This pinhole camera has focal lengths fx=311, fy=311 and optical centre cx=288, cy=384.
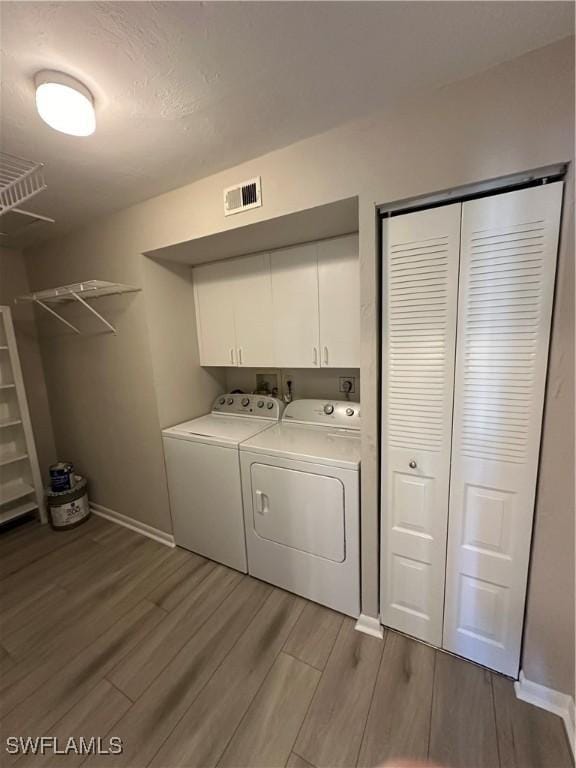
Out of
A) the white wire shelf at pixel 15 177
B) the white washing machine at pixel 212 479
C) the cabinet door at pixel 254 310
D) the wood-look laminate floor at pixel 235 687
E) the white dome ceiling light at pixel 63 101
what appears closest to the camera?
the white dome ceiling light at pixel 63 101

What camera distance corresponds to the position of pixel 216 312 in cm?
239

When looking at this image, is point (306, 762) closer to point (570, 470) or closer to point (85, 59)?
point (570, 470)

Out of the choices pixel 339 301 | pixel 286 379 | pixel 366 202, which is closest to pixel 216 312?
pixel 286 379

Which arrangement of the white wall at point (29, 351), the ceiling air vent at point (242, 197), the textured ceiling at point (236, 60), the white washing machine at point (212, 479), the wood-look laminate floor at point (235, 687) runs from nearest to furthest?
the textured ceiling at point (236, 60) → the wood-look laminate floor at point (235, 687) → the ceiling air vent at point (242, 197) → the white washing machine at point (212, 479) → the white wall at point (29, 351)

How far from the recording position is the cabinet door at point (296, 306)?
198 centimetres

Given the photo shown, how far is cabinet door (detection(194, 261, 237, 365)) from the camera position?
2311 millimetres

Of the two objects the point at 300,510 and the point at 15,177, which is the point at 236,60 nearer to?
the point at 15,177

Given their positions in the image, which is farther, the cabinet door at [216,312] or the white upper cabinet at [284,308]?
the cabinet door at [216,312]

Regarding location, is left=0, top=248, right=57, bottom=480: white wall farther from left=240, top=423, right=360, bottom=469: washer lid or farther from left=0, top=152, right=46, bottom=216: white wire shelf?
left=240, top=423, right=360, bottom=469: washer lid

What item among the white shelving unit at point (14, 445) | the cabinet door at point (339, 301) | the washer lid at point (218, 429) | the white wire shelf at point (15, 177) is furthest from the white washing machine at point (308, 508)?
the white shelving unit at point (14, 445)

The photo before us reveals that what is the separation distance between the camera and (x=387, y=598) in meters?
1.59

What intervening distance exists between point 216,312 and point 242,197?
0.94 meters

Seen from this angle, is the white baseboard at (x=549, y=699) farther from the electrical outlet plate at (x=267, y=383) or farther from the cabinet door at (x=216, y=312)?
the cabinet door at (x=216, y=312)

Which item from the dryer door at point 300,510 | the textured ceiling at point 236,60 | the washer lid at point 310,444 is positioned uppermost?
the textured ceiling at point 236,60
